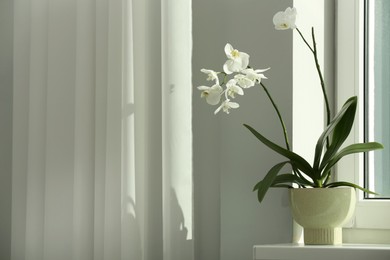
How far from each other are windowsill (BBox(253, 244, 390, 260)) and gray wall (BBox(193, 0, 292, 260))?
21 centimetres

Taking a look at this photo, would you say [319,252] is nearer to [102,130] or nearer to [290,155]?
[290,155]

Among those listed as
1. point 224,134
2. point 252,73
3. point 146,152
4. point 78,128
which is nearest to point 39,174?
point 78,128

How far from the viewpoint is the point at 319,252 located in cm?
159

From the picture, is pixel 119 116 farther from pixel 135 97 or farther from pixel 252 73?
pixel 252 73

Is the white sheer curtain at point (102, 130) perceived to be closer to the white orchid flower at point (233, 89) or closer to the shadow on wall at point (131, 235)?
the shadow on wall at point (131, 235)

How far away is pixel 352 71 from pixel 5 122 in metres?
0.96

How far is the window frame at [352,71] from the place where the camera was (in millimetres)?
2027

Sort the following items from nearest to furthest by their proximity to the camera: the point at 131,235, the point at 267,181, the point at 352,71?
the point at 267,181, the point at 131,235, the point at 352,71

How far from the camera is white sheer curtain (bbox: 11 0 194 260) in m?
1.81

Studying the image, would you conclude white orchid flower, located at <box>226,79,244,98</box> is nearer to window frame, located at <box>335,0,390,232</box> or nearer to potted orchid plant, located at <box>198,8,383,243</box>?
potted orchid plant, located at <box>198,8,383,243</box>

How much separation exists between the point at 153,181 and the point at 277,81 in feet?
1.21

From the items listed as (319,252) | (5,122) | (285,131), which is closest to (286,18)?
(285,131)

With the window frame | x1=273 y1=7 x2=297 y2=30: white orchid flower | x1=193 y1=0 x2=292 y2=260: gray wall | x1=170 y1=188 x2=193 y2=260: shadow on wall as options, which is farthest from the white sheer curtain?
the window frame

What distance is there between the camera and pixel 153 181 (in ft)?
6.11
